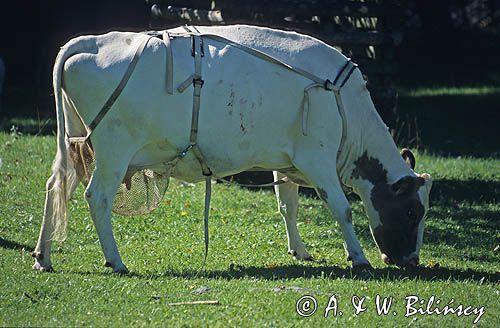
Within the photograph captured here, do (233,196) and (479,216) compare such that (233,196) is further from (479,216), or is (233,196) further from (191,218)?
(479,216)

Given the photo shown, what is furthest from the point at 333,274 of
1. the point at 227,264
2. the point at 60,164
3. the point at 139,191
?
the point at 60,164

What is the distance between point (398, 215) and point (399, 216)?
0.01 m

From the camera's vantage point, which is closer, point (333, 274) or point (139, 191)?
point (333, 274)

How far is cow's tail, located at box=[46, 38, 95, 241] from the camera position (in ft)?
31.8

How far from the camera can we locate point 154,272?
9.89 meters

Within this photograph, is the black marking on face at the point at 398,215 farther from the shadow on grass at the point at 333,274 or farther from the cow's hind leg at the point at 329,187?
the cow's hind leg at the point at 329,187

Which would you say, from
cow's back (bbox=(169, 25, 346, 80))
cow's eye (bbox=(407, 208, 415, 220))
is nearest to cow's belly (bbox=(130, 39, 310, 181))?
cow's back (bbox=(169, 25, 346, 80))

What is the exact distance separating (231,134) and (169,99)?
26.2 inches

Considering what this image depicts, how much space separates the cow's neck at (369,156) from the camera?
10742 mm

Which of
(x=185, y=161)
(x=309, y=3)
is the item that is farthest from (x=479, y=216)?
(x=185, y=161)

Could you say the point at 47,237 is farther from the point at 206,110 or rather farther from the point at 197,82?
the point at 197,82

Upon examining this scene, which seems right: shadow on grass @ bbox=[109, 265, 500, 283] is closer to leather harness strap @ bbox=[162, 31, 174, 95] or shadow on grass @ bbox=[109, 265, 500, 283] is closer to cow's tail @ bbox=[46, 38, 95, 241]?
cow's tail @ bbox=[46, 38, 95, 241]

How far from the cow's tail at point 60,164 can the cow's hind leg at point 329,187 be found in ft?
6.95

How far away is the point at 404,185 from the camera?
10586mm
